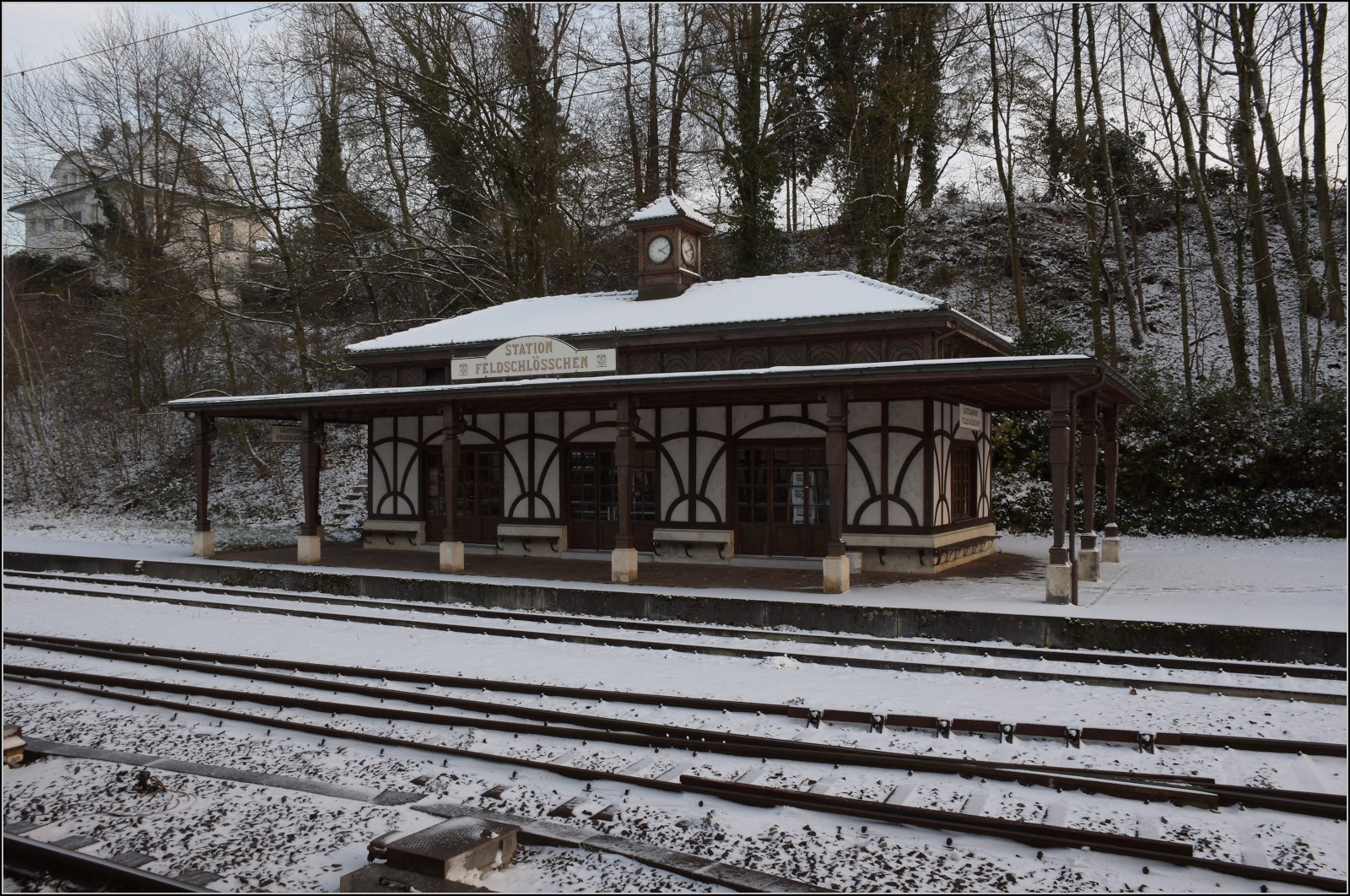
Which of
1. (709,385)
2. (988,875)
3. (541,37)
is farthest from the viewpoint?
(541,37)

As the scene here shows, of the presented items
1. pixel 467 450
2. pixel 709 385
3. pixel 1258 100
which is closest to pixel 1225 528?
pixel 1258 100

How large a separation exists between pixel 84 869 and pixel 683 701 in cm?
426

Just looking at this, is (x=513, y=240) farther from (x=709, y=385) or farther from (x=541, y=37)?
(x=709, y=385)

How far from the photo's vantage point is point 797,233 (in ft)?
108

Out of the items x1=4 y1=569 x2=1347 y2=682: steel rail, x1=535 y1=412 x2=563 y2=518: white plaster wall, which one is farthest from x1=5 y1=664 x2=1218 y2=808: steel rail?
x1=535 y1=412 x2=563 y2=518: white plaster wall

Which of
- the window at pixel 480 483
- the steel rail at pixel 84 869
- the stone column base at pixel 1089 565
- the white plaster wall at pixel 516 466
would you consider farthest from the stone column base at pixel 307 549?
the stone column base at pixel 1089 565

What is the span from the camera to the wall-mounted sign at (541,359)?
14883mm

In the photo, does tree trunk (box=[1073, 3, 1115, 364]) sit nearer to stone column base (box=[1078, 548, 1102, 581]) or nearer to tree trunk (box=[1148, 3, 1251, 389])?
tree trunk (box=[1148, 3, 1251, 389])

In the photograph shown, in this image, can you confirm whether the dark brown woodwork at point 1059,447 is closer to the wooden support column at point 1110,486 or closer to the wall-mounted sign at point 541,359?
the wooden support column at point 1110,486

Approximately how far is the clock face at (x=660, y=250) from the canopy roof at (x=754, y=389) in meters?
4.09

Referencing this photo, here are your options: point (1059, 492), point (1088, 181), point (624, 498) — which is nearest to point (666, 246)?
point (624, 498)

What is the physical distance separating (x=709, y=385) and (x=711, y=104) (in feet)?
55.1

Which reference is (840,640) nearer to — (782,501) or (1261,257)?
(782,501)

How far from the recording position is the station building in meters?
13.5
